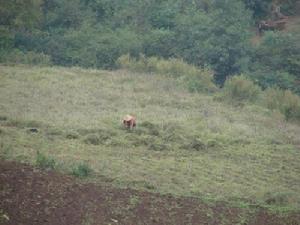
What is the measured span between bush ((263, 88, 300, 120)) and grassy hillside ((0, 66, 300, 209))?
135cm

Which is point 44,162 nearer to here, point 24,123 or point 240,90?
point 24,123

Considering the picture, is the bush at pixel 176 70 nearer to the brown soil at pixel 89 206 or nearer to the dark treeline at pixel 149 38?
the dark treeline at pixel 149 38

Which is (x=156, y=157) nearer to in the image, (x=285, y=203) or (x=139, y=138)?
(x=139, y=138)

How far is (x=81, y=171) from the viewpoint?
10445 mm

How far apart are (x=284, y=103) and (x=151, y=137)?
30.8 feet

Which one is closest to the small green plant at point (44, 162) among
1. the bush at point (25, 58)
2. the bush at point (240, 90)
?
the bush at point (240, 90)

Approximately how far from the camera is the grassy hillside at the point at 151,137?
1134cm

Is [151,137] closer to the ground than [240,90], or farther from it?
farther from it

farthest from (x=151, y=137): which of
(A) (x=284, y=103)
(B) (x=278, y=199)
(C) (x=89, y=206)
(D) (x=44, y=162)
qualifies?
(A) (x=284, y=103)

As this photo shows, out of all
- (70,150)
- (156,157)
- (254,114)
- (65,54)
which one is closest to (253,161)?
(156,157)

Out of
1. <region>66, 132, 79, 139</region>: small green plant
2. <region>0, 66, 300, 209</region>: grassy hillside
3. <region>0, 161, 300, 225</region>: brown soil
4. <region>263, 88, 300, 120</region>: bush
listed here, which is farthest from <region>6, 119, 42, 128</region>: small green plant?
<region>263, 88, 300, 120</region>: bush

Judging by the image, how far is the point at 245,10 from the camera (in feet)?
113

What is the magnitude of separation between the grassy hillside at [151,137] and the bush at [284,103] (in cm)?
135

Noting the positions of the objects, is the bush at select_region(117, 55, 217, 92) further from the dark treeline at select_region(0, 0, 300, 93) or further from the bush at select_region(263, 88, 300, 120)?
the bush at select_region(263, 88, 300, 120)
